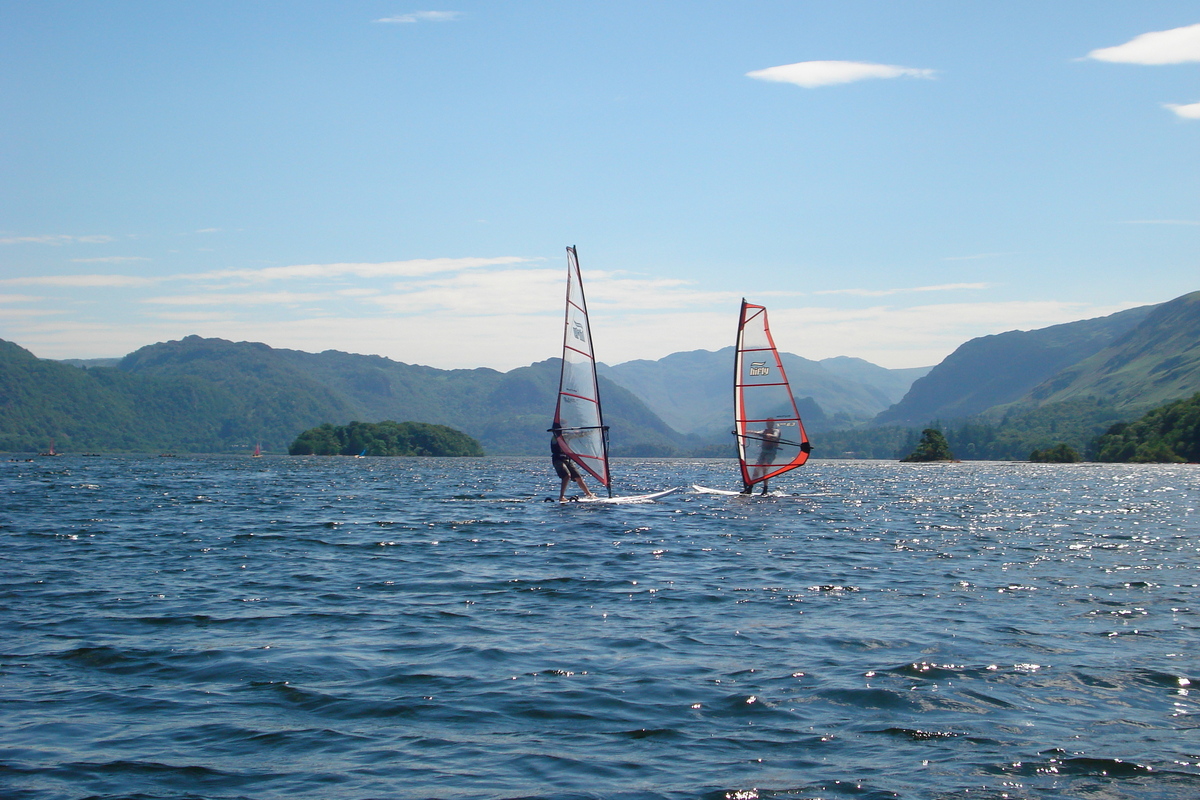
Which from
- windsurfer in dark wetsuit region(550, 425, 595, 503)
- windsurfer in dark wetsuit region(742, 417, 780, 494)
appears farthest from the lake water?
windsurfer in dark wetsuit region(742, 417, 780, 494)

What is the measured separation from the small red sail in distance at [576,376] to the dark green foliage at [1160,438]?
14379cm

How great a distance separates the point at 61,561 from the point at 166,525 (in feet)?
43.3

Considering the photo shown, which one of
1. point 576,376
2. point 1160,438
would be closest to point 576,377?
point 576,376

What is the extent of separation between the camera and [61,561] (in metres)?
28.2

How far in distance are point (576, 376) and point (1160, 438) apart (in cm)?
15472

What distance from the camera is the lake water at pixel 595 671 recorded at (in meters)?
10.6

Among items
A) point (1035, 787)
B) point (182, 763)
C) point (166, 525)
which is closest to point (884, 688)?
point (1035, 787)

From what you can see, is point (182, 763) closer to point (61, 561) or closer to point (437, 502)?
point (61, 561)

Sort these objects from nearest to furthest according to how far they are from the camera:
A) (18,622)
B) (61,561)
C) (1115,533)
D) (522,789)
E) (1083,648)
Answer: (522,789)
(1083,648)
(18,622)
(61,561)
(1115,533)

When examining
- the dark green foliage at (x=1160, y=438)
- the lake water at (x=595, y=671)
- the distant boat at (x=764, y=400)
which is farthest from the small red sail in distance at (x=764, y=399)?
the dark green foliage at (x=1160, y=438)

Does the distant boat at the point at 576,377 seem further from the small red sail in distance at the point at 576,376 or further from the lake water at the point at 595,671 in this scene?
the lake water at the point at 595,671

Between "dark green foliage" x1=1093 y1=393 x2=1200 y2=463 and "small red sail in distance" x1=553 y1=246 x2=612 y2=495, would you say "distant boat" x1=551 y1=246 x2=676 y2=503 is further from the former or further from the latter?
"dark green foliage" x1=1093 y1=393 x2=1200 y2=463

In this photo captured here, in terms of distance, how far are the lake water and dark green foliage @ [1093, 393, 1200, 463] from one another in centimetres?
14134

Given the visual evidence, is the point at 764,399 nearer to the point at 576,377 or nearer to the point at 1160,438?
the point at 576,377
